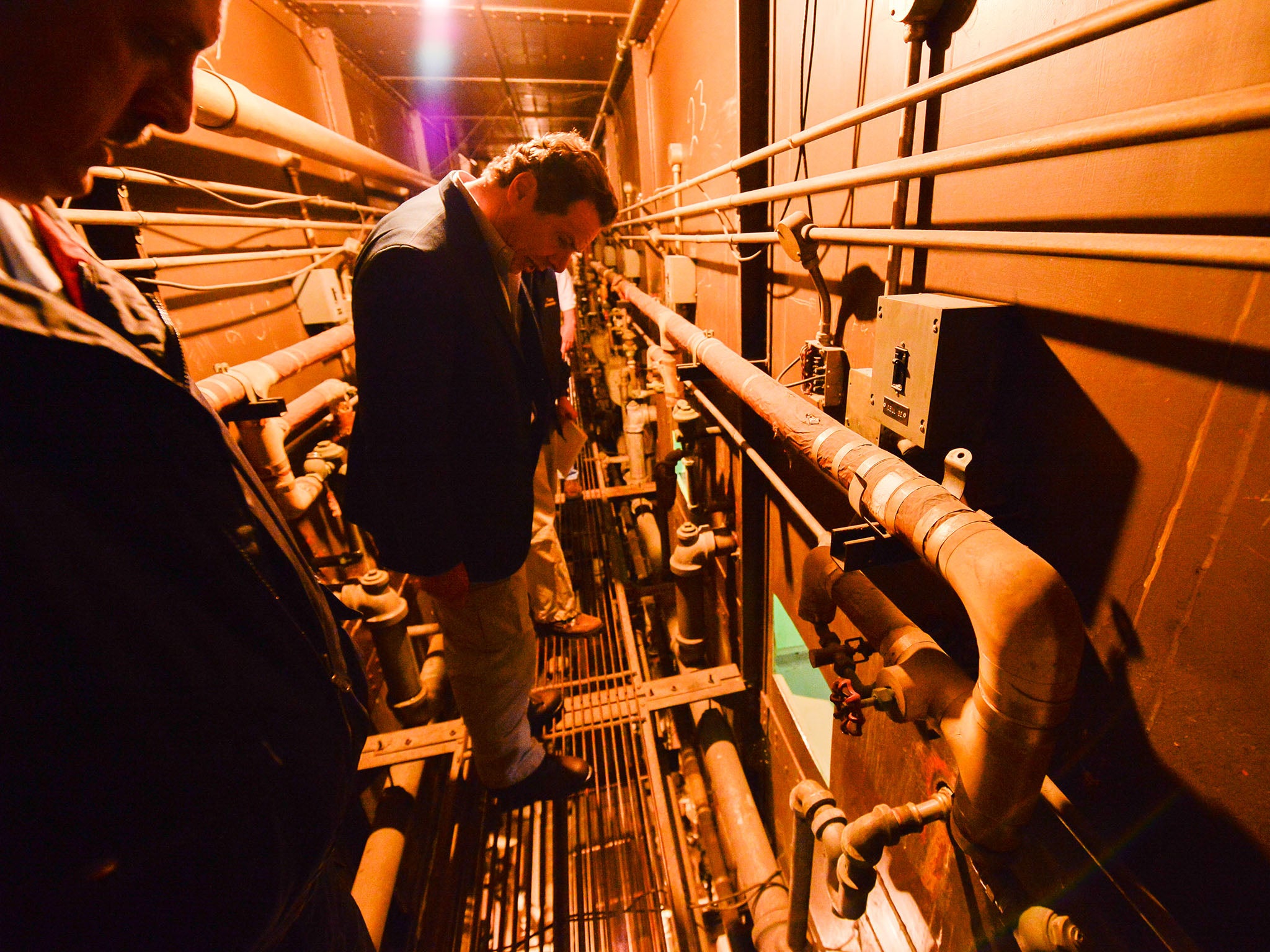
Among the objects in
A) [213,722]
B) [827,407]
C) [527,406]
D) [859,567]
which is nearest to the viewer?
[213,722]

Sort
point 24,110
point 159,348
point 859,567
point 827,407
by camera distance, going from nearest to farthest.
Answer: point 24,110 < point 159,348 < point 859,567 < point 827,407

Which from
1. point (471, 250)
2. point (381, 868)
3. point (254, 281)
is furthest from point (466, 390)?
point (254, 281)

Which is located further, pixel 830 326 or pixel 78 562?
pixel 830 326

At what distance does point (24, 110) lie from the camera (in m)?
0.56

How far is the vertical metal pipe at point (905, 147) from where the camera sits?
41.9 inches

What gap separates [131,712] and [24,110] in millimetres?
702

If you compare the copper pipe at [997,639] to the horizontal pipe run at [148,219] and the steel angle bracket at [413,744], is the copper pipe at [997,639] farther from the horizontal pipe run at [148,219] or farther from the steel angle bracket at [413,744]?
the steel angle bracket at [413,744]

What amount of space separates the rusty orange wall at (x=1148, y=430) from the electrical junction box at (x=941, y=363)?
0.06 metres

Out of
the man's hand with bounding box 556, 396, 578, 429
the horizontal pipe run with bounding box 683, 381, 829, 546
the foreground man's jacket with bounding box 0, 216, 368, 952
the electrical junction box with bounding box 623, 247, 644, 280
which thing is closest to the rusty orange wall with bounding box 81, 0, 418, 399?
the man's hand with bounding box 556, 396, 578, 429

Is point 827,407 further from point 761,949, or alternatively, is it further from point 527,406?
point 761,949

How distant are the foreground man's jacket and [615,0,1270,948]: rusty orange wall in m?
1.33

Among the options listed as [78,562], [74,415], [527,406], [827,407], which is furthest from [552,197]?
[78,562]

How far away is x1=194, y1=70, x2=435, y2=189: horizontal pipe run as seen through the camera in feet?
6.51

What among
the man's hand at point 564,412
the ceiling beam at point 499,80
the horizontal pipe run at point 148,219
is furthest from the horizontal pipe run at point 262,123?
the ceiling beam at point 499,80
